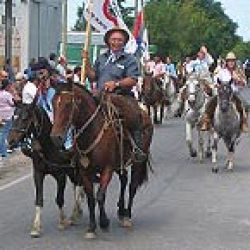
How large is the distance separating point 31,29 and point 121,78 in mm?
30021

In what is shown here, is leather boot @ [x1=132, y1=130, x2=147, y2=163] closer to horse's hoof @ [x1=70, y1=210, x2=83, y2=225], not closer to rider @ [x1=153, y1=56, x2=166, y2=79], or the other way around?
horse's hoof @ [x1=70, y1=210, x2=83, y2=225]

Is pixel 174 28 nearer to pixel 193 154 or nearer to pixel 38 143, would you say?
pixel 193 154

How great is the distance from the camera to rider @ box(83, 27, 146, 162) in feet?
34.8

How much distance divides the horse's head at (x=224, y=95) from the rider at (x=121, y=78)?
21.2ft

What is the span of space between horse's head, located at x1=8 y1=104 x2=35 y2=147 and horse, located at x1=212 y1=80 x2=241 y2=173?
7.53m

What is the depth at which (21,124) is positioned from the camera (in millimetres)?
10273

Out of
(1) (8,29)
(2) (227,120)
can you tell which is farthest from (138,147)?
(1) (8,29)

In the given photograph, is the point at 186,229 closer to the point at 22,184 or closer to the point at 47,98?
the point at 47,98

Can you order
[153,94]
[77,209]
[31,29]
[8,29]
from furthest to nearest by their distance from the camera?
1. [31,29]
2. [8,29]
3. [153,94]
4. [77,209]

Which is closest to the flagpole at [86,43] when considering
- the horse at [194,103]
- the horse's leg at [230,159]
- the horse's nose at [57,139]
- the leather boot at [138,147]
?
the leather boot at [138,147]

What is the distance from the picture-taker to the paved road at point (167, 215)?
10.0 metres

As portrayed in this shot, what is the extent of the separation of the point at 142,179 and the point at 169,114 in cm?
2264

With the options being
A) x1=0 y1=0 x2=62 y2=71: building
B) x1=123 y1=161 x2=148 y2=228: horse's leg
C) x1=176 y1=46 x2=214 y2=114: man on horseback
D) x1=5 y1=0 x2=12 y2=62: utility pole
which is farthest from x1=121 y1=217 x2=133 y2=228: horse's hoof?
x1=5 y1=0 x2=12 y2=62: utility pole

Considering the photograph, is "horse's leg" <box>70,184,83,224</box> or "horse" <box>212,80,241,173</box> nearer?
"horse's leg" <box>70,184,83,224</box>
